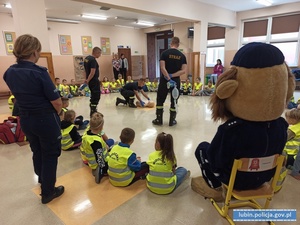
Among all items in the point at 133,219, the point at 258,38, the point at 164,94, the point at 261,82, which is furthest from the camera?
the point at 258,38

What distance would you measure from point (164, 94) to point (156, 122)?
2.08ft

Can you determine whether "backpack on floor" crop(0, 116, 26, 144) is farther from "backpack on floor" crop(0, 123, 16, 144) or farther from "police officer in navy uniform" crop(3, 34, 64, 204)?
"police officer in navy uniform" crop(3, 34, 64, 204)

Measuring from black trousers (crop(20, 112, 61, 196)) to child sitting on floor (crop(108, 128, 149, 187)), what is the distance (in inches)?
20.8

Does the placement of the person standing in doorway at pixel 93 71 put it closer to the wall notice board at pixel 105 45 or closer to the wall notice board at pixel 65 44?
the wall notice board at pixel 65 44

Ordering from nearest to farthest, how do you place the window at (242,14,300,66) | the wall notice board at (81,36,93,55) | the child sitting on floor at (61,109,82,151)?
the child sitting on floor at (61,109,82,151), the window at (242,14,300,66), the wall notice board at (81,36,93,55)

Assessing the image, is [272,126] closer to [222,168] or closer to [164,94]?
[222,168]

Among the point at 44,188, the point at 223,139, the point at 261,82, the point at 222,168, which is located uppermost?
the point at 261,82

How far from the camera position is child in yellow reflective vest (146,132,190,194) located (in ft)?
6.19

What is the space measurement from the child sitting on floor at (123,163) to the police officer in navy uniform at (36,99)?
0.53 metres

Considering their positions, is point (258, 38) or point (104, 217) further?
point (258, 38)

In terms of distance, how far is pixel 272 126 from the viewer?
4.28 feet

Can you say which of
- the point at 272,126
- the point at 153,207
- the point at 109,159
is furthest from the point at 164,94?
the point at 272,126

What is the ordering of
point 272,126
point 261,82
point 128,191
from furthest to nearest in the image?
point 128,191
point 272,126
point 261,82

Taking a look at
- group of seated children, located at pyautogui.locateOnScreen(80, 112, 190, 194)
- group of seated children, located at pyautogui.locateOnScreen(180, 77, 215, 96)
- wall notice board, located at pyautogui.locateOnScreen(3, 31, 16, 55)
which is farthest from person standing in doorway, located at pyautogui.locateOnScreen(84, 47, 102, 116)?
wall notice board, located at pyautogui.locateOnScreen(3, 31, 16, 55)
